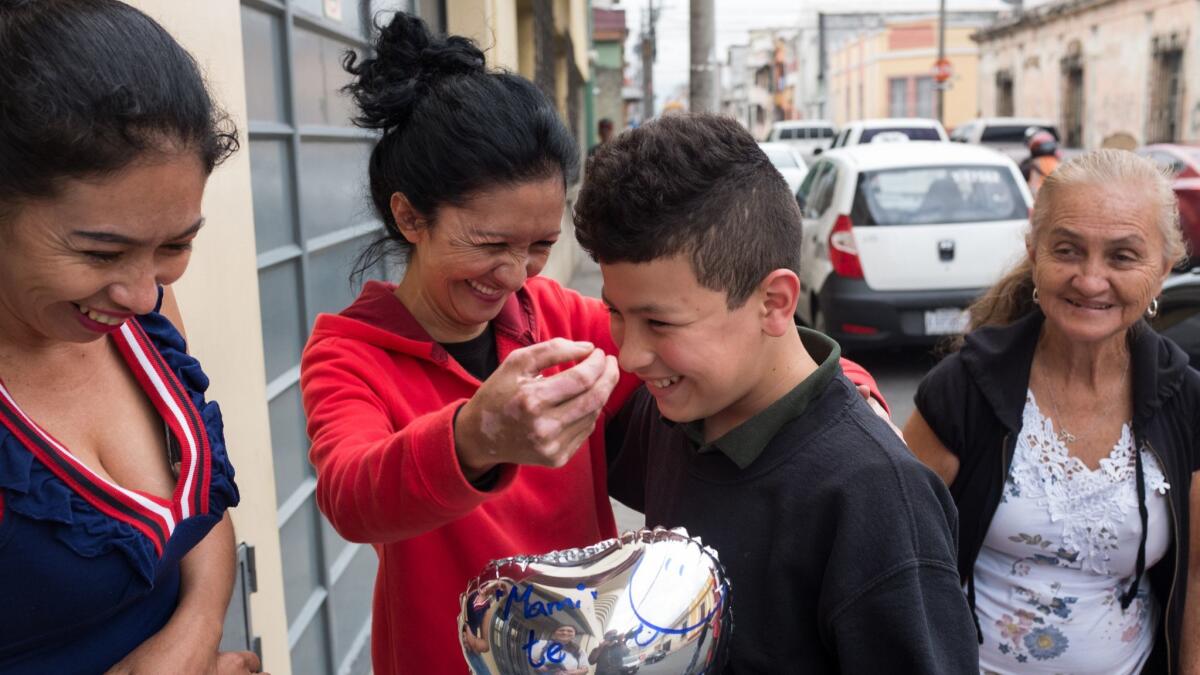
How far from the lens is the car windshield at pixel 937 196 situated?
8398 mm

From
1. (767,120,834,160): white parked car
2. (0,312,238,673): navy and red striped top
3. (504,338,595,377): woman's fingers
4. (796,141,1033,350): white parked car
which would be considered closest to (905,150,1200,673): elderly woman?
(504,338,595,377): woman's fingers

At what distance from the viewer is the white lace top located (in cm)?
225

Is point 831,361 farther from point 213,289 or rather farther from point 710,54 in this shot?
point 710,54

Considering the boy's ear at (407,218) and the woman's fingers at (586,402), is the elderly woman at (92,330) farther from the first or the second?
the woman's fingers at (586,402)

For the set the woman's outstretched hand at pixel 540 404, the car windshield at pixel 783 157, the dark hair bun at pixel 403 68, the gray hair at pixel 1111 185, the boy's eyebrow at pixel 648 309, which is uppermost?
the dark hair bun at pixel 403 68

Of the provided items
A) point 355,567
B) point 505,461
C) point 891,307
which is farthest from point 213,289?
point 891,307

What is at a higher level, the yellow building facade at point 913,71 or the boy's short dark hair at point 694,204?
the yellow building facade at point 913,71

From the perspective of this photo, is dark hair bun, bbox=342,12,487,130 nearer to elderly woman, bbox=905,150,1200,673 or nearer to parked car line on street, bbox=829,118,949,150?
elderly woman, bbox=905,150,1200,673

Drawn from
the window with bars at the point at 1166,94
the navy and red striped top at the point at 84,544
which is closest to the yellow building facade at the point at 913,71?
the window with bars at the point at 1166,94

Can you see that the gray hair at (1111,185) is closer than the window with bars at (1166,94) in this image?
Yes

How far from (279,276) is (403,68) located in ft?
5.33

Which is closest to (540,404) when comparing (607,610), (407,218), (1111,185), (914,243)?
(607,610)

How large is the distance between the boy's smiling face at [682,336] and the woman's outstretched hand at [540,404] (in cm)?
19

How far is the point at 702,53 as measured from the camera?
13266 millimetres
